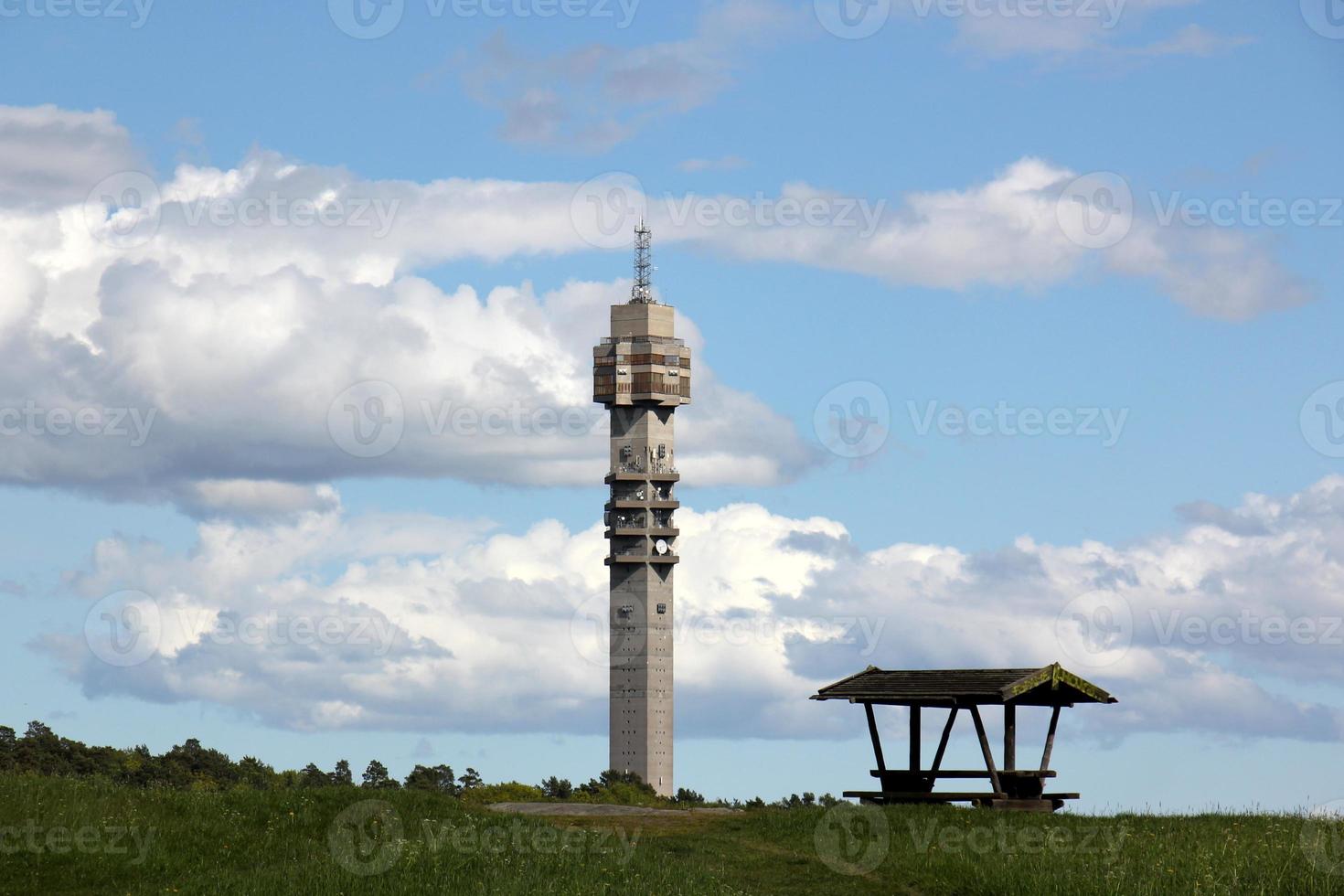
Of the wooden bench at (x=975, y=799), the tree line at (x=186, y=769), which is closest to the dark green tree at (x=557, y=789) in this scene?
the tree line at (x=186, y=769)

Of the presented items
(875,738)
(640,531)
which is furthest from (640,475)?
(875,738)

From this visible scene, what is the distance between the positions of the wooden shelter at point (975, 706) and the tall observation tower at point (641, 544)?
79905 mm

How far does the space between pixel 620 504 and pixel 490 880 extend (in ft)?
302

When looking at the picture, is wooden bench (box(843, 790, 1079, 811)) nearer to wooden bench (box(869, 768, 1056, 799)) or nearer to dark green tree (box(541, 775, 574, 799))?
wooden bench (box(869, 768, 1056, 799))

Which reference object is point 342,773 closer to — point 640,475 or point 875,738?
point 875,738

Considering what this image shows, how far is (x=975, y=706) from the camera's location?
1430 inches

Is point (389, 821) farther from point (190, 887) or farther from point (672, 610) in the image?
point (672, 610)

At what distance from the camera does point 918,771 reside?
37.5 metres

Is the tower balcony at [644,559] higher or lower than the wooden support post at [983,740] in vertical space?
higher

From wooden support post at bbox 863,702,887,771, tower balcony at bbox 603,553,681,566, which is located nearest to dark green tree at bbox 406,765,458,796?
wooden support post at bbox 863,702,887,771

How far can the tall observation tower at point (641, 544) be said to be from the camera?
118812 millimetres
